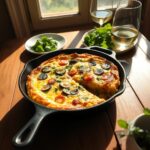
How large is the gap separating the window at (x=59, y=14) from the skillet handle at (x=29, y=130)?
113 cm

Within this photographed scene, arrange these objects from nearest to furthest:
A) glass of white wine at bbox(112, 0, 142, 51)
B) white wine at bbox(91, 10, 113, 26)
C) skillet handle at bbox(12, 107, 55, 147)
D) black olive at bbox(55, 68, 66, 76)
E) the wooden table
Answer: skillet handle at bbox(12, 107, 55, 147)
the wooden table
black olive at bbox(55, 68, 66, 76)
glass of white wine at bbox(112, 0, 142, 51)
white wine at bbox(91, 10, 113, 26)

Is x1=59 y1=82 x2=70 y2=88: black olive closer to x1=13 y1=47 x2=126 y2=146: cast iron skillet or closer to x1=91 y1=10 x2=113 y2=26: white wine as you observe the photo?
x1=13 y1=47 x2=126 y2=146: cast iron skillet

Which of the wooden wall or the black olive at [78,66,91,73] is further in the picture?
the wooden wall

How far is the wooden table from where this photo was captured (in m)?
0.71

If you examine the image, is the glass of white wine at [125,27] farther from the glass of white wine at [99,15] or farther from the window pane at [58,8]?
the window pane at [58,8]

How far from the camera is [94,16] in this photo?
126 cm

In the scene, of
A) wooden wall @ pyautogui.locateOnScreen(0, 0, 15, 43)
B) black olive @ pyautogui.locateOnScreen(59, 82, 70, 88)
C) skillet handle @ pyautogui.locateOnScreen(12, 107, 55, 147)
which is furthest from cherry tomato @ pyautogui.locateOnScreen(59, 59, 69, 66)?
Answer: wooden wall @ pyautogui.locateOnScreen(0, 0, 15, 43)

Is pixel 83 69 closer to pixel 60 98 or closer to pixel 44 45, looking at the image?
pixel 60 98

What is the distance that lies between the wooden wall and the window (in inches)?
7.7

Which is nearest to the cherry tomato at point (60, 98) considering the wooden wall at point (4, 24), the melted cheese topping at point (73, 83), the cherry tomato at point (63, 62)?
the melted cheese topping at point (73, 83)

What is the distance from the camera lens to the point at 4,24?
1729 mm

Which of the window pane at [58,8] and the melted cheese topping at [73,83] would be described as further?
the window pane at [58,8]

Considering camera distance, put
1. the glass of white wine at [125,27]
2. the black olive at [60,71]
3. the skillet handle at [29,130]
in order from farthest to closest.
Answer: the glass of white wine at [125,27] < the black olive at [60,71] < the skillet handle at [29,130]

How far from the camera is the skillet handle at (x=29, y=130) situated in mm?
599
